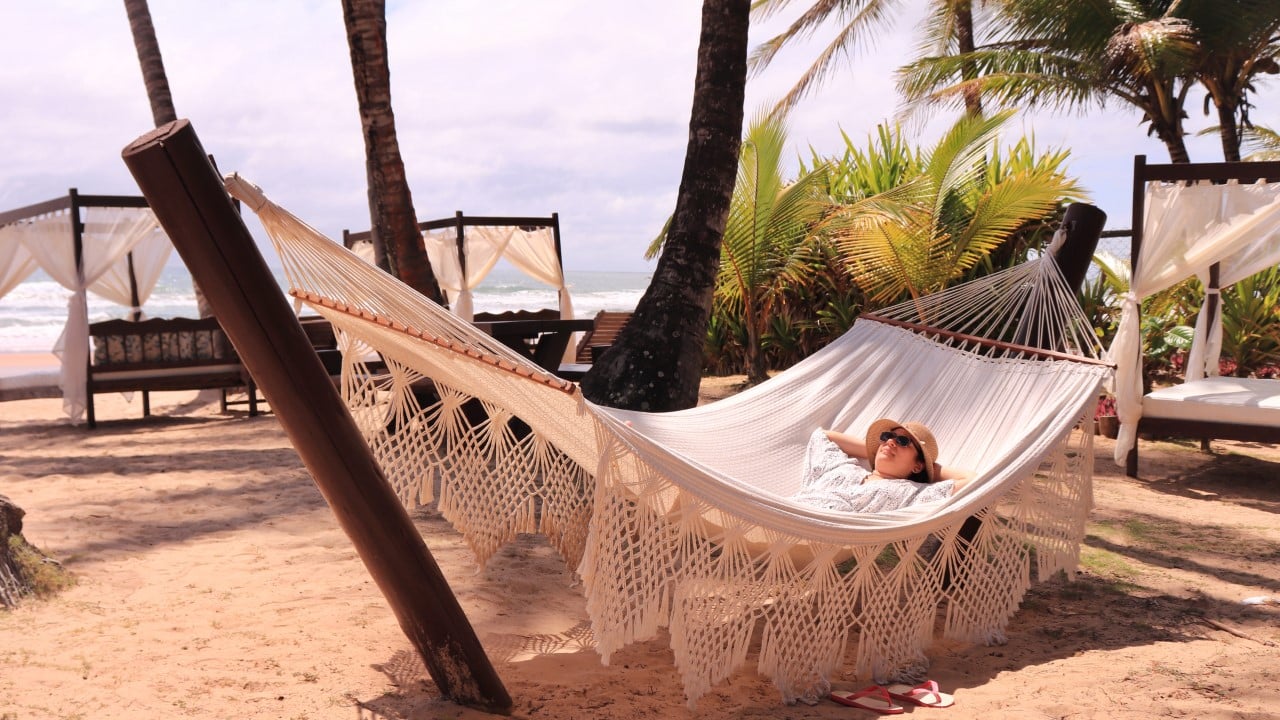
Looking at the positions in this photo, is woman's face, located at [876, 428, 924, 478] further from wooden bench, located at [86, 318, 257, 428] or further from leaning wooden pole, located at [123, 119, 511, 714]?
wooden bench, located at [86, 318, 257, 428]

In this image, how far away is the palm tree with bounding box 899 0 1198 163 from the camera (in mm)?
7824

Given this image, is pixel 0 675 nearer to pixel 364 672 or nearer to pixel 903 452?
pixel 364 672

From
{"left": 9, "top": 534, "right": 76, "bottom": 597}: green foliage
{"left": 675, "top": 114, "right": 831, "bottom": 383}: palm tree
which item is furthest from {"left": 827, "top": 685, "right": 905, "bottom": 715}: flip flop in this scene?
Answer: {"left": 675, "top": 114, "right": 831, "bottom": 383}: palm tree

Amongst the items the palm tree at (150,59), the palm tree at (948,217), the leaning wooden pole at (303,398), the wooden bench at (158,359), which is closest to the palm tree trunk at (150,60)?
the palm tree at (150,59)

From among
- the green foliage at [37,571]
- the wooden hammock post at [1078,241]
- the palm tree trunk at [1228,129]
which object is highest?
the palm tree trunk at [1228,129]

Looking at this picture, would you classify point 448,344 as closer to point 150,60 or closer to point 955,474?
point 955,474

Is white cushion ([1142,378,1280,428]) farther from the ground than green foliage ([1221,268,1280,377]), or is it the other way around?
green foliage ([1221,268,1280,377])

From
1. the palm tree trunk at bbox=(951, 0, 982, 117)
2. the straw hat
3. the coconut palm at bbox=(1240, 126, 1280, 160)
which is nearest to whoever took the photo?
the straw hat

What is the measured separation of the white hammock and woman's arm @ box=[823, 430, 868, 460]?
0.08 meters

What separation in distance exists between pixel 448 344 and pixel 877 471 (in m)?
1.38

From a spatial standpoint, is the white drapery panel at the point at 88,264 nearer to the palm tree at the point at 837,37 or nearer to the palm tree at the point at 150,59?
the palm tree at the point at 150,59

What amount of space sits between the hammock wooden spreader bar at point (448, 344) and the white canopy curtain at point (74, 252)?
15.5 feet

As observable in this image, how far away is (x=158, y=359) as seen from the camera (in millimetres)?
5852

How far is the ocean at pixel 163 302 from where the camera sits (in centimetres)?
1675
